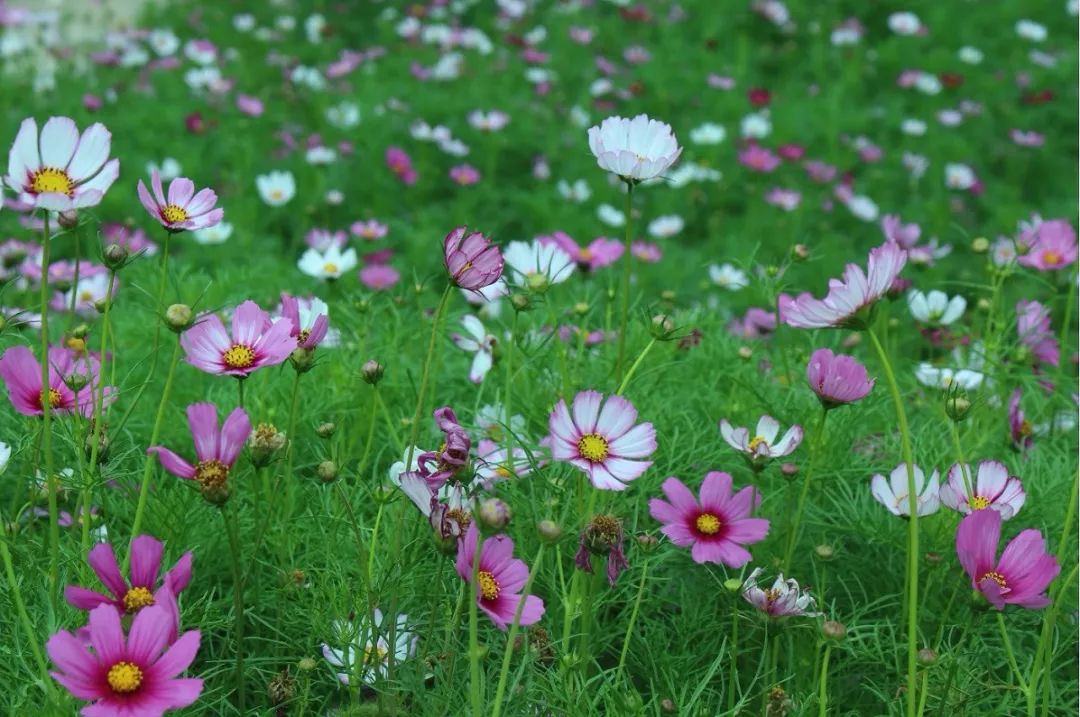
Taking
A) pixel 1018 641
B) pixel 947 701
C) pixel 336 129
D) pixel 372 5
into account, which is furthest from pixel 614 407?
pixel 372 5

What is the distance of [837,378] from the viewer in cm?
98

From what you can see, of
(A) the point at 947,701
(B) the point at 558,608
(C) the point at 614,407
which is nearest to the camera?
(C) the point at 614,407

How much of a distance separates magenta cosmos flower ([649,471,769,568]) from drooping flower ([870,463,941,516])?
142mm

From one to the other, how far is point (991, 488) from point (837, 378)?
0.23 m

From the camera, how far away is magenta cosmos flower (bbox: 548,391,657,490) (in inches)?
36.2

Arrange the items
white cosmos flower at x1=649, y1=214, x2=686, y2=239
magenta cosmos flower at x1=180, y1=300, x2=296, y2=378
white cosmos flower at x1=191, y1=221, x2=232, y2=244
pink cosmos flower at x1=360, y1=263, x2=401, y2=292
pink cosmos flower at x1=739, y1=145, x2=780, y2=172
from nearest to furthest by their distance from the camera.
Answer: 1. magenta cosmos flower at x1=180, y1=300, x2=296, y2=378
2. pink cosmos flower at x1=360, y1=263, x2=401, y2=292
3. white cosmos flower at x1=191, y1=221, x2=232, y2=244
4. white cosmos flower at x1=649, y1=214, x2=686, y2=239
5. pink cosmos flower at x1=739, y1=145, x2=780, y2=172

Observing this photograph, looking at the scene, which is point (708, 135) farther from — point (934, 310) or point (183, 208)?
point (183, 208)

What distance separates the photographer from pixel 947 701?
106cm

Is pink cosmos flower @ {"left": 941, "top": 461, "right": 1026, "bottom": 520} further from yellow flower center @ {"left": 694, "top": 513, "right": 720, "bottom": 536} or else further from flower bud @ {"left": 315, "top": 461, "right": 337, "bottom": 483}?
flower bud @ {"left": 315, "top": 461, "right": 337, "bottom": 483}

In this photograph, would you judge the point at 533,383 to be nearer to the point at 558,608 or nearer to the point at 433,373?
the point at 433,373

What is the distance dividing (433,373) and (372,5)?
12.9ft

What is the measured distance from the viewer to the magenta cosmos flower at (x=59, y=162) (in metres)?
0.91

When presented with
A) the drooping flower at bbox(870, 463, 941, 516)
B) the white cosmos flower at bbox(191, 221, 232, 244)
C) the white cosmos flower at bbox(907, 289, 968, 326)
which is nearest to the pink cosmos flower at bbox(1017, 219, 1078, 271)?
the white cosmos flower at bbox(907, 289, 968, 326)

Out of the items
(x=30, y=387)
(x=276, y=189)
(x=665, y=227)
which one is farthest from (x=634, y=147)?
(x=276, y=189)
